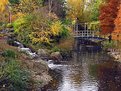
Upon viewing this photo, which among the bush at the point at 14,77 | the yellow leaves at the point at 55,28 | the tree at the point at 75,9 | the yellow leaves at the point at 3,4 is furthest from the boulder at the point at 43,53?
the tree at the point at 75,9

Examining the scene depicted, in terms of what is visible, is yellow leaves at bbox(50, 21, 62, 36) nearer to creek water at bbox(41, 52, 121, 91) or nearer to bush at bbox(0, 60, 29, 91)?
creek water at bbox(41, 52, 121, 91)

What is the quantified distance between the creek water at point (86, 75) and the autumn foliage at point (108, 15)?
972 cm

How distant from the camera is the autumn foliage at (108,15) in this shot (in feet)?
190

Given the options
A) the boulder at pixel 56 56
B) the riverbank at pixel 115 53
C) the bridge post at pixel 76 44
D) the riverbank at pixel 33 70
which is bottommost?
the bridge post at pixel 76 44

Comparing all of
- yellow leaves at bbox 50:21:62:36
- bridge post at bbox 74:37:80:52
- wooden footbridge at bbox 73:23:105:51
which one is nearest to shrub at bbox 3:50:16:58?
yellow leaves at bbox 50:21:62:36

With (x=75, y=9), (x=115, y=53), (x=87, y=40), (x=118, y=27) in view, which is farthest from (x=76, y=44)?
(x=75, y=9)

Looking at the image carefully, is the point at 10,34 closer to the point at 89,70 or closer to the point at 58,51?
the point at 58,51

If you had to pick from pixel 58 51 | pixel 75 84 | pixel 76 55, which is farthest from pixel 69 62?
pixel 75 84

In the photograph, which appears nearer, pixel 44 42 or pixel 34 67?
pixel 34 67

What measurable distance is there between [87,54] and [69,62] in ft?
29.5

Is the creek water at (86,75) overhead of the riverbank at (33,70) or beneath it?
beneath

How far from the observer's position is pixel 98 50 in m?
58.2

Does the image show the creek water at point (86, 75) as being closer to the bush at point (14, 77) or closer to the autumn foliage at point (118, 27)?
the bush at point (14, 77)

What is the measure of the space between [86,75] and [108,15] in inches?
905
